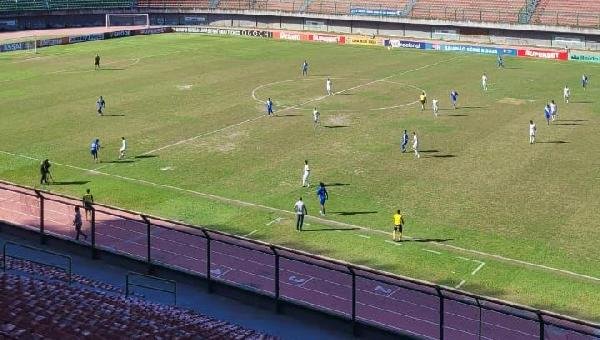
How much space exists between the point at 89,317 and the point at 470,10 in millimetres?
81591

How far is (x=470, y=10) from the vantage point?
94.9 m

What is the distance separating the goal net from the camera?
109 metres

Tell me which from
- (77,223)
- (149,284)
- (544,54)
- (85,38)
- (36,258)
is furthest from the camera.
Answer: (85,38)

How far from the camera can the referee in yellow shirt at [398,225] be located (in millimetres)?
32531

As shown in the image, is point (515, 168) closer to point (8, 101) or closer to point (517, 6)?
point (8, 101)

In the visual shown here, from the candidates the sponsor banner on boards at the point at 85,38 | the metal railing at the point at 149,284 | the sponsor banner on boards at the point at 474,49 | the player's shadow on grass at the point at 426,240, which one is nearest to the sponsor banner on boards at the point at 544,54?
the sponsor banner on boards at the point at 474,49

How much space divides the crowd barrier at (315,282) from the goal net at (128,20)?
271ft

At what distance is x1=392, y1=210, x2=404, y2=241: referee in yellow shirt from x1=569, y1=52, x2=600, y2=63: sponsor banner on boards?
180 ft

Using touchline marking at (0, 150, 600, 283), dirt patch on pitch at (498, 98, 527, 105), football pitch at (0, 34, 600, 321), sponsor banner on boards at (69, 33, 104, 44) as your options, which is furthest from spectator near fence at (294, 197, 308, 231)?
sponsor banner on boards at (69, 33, 104, 44)

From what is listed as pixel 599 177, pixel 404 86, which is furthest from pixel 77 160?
pixel 404 86

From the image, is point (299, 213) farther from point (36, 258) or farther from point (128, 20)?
point (128, 20)

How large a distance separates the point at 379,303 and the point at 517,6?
78.1m

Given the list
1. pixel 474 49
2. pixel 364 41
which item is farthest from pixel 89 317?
pixel 364 41

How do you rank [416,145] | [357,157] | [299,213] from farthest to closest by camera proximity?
[357,157] → [416,145] → [299,213]
